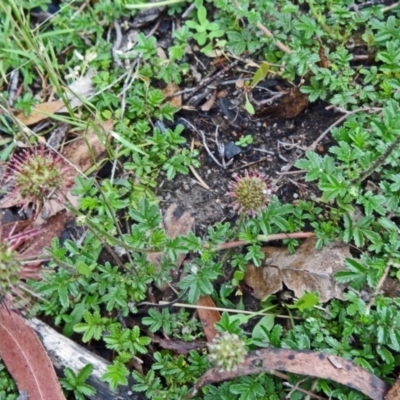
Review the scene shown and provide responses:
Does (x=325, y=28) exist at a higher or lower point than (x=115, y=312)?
higher

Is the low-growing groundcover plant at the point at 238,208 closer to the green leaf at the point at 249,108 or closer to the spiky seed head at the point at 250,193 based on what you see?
the spiky seed head at the point at 250,193

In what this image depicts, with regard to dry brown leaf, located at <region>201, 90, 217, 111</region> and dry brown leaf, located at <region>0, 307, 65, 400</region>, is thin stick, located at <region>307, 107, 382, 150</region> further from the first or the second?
dry brown leaf, located at <region>0, 307, 65, 400</region>

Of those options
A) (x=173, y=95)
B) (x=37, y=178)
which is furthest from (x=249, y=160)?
(x=37, y=178)

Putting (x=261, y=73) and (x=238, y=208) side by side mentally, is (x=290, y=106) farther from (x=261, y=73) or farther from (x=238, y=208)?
(x=238, y=208)

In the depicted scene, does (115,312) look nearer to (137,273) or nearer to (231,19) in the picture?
(137,273)

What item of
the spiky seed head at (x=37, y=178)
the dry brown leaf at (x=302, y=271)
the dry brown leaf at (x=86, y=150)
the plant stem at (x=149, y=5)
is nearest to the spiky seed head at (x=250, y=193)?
the dry brown leaf at (x=302, y=271)

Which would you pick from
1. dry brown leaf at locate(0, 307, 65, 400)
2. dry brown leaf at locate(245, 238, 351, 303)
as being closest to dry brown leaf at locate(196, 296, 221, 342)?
dry brown leaf at locate(245, 238, 351, 303)

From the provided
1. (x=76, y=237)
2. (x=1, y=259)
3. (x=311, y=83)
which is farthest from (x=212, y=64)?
(x=1, y=259)
